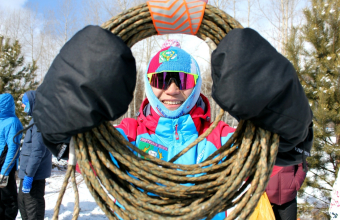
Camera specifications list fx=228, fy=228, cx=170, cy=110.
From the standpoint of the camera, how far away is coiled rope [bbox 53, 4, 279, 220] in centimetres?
92

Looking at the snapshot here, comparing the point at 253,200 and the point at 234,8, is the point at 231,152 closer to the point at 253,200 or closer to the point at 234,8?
the point at 253,200

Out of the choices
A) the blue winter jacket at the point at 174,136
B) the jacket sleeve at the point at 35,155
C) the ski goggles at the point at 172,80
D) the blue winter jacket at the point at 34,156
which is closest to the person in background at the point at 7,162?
the blue winter jacket at the point at 34,156

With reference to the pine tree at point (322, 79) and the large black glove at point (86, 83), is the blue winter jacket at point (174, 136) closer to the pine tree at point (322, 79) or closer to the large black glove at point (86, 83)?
the large black glove at point (86, 83)

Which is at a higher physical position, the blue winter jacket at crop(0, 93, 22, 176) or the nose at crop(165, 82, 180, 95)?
the nose at crop(165, 82, 180, 95)

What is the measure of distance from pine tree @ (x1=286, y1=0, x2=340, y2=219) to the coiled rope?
3605mm

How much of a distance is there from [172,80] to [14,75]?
8.35m

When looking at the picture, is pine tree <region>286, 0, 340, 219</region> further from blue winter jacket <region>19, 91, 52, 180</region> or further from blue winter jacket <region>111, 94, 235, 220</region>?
blue winter jacket <region>19, 91, 52, 180</region>

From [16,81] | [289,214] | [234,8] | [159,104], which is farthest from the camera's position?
[234,8]

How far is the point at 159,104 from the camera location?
1506 millimetres

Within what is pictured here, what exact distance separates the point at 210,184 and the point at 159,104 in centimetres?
68

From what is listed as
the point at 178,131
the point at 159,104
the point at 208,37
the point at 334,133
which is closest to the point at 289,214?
the point at 334,133

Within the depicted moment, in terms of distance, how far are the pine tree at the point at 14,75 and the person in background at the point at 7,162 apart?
385cm

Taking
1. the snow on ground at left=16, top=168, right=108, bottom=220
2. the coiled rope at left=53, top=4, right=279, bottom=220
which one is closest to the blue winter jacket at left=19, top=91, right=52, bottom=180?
the snow on ground at left=16, top=168, right=108, bottom=220

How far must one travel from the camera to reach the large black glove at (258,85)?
2.83 feet
